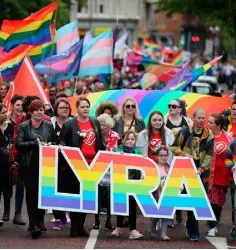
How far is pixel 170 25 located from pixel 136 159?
99.5 meters

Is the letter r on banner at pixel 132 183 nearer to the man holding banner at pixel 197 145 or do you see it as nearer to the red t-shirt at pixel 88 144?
the red t-shirt at pixel 88 144

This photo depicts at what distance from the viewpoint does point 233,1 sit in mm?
36688

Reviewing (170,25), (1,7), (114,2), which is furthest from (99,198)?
(170,25)

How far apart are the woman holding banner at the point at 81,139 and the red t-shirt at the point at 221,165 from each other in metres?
1.53

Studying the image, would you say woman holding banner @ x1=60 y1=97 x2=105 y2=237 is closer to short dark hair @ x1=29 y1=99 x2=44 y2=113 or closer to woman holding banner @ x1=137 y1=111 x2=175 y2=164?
short dark hair @ x1=29 y1=99 x2=44 y2=113

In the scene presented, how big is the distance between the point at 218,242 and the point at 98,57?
11.7 meters

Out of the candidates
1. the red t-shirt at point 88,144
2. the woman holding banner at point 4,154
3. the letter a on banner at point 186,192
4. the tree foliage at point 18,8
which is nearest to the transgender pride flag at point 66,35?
the woman holding banner at point 4,154

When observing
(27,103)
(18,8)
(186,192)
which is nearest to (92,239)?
(186,192)

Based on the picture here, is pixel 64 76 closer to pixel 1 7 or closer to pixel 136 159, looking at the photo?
pixel 136 159

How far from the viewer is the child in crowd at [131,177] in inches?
509

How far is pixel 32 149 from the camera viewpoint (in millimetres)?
12891

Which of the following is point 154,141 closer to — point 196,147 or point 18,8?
point 196,147

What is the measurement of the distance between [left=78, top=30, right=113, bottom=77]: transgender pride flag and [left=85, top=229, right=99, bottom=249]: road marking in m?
10.7

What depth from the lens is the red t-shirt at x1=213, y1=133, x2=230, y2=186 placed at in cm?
1366
